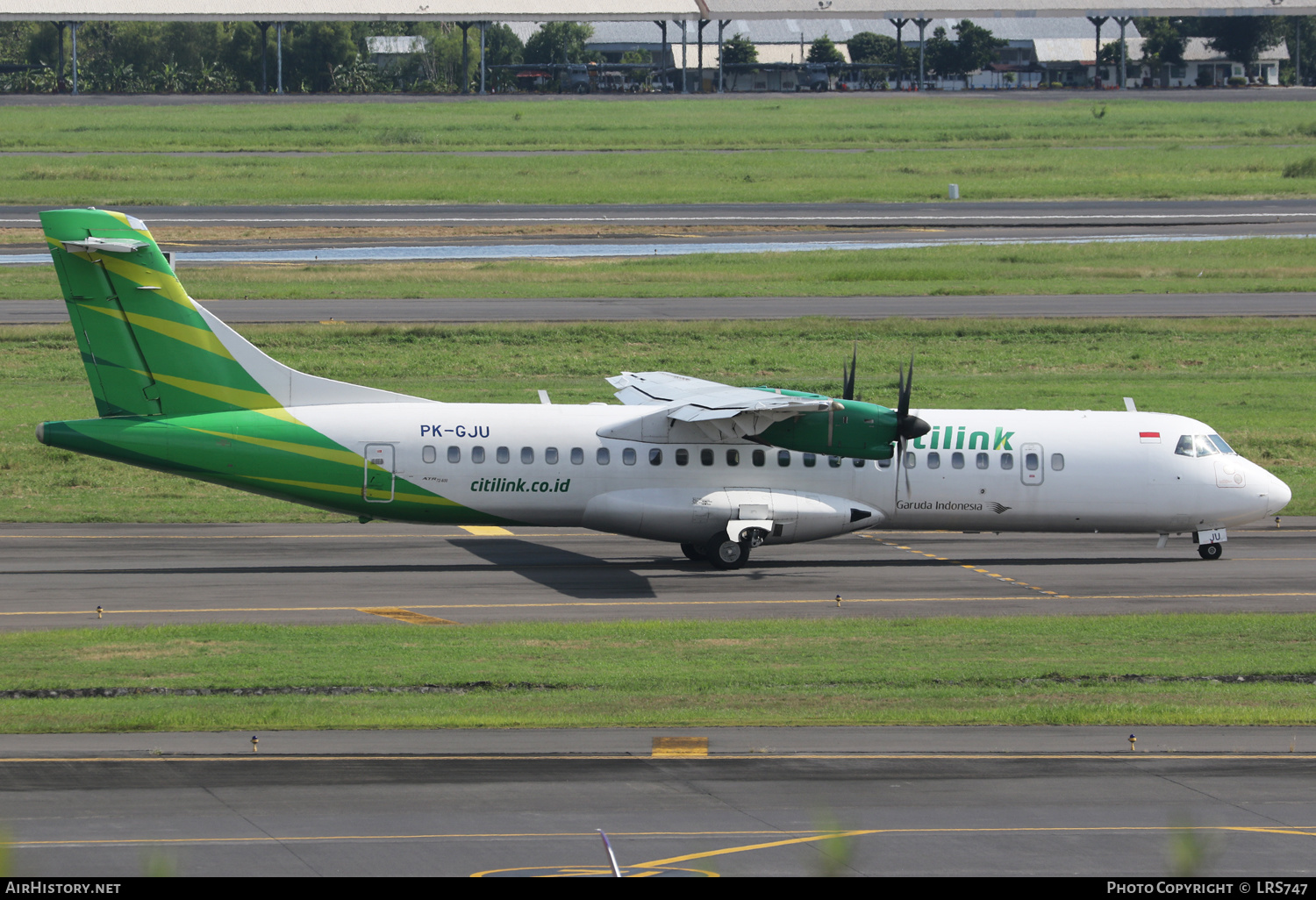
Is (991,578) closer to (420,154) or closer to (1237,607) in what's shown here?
(1237,607)

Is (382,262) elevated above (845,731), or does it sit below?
above

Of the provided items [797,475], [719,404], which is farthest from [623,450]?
[797,475]

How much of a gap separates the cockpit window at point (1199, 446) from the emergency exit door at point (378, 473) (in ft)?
54.8

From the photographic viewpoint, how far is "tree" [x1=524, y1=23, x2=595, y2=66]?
162250 mm

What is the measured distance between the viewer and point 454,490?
29.2 meters

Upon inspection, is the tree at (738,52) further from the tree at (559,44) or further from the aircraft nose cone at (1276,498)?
the aircraft nose cone at (1276,498)

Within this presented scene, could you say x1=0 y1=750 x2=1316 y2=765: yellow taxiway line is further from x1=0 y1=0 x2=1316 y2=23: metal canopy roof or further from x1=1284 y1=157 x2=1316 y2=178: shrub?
x1=0 y1=0 x2=1316 y2=23: metal canopy roof

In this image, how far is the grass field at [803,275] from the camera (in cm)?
5812

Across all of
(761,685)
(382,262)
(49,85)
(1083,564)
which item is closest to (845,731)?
(761,685)

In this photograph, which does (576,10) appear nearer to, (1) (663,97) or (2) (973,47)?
(1) (663,97)

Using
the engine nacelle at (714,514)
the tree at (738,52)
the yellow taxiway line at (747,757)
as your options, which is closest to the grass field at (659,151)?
the tree at (738,52)

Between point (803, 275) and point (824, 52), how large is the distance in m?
108

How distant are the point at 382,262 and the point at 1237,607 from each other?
4476cm

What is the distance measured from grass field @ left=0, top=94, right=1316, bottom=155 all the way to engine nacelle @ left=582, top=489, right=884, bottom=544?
7600 centimetres
